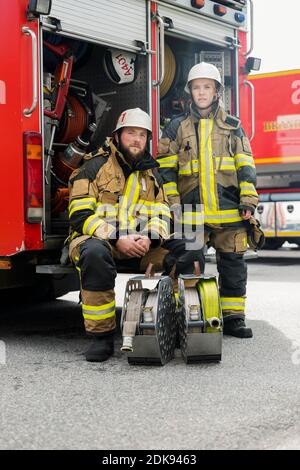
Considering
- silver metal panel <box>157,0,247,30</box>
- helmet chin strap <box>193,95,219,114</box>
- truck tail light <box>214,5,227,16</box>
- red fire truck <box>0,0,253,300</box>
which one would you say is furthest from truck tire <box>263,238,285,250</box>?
helmet chin strap <box>193,95,219,114</box>

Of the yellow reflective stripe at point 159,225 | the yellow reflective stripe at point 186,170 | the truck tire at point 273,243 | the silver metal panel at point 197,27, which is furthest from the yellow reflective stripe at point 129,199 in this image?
the truck tire at point 273,243

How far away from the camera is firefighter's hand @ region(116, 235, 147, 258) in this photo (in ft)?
13.8

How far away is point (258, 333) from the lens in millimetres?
4953

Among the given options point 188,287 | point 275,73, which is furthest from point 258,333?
point 275,73

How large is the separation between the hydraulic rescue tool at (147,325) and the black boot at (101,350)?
0.22 metres

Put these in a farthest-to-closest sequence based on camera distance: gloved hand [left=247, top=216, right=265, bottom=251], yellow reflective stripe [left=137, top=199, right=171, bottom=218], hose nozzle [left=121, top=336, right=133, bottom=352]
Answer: gloved hand [left=247, top=216, right=265, bottom=251], yellow reflective stripe [left=137, top=199, right=171, bottom=218], hose nozzle [left=121, top=336, right=133, bottom=352]

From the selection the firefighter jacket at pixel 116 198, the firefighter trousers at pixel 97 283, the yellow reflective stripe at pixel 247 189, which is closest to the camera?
the firefighter trousers at pixel 97 283

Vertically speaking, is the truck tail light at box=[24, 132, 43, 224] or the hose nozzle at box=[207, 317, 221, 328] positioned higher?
the truck tail light at box=[24, 132, 43, 224]

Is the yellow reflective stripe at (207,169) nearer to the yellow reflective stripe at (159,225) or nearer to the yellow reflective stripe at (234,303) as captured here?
the yellow reflective stripe at (159,225)

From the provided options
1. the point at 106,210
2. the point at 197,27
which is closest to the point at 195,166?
the point at 106,210

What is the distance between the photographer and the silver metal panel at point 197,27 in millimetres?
5188

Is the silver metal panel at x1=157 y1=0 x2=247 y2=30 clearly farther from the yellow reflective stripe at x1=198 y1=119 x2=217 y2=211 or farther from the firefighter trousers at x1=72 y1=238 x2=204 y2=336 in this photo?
the firefighter trousers at x1=72 y1=238 x2=204 y2=336

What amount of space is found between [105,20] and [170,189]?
1.25 metres
